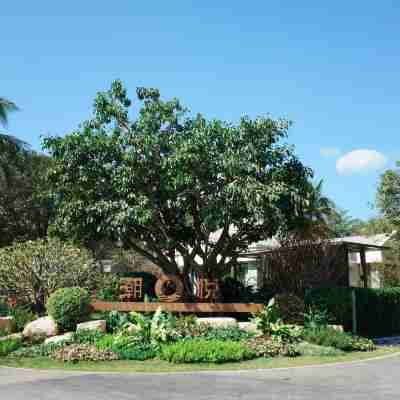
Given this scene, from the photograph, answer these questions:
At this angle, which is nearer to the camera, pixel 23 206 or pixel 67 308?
pixel 67 308

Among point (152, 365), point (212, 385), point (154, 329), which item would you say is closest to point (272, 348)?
point (154, 329)

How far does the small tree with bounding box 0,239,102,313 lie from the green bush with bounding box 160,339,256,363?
22.7 feet

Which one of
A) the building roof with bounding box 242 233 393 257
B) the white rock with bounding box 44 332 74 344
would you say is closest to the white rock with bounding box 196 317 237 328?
the white rock with bounding box 44 332 74 344

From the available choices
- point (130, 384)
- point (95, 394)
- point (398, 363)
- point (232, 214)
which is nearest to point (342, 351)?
point (398, 363)

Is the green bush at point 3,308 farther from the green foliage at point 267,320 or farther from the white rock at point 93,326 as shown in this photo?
the green foliage at point 267,320

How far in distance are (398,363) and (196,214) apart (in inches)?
342

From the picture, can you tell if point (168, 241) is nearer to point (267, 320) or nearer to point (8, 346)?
point (267, 320)

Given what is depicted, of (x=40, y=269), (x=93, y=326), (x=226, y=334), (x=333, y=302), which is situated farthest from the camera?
(x=40, y=269)

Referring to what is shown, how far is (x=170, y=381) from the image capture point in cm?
1102

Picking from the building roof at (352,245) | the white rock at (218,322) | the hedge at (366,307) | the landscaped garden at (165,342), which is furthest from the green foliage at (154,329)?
the building roof at (352,245)

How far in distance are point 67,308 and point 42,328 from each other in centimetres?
97

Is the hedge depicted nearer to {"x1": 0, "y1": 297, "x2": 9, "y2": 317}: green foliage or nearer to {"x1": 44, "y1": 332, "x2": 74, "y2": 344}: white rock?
{"x1": 44, "y1": 332, "x2": 74, "y2": 344}: white rock

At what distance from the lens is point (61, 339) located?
15289mm

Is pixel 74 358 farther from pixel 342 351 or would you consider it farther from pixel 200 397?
pixel 342 351
